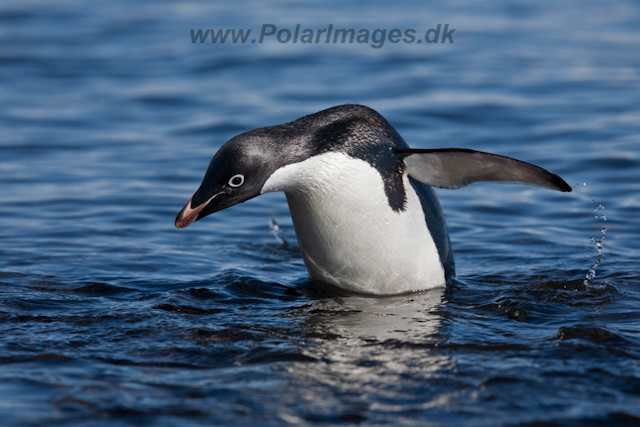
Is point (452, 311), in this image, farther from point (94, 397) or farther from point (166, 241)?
point (166, 241)

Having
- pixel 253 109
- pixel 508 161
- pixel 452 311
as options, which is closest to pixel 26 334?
pixel 452 311

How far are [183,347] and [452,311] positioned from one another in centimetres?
177

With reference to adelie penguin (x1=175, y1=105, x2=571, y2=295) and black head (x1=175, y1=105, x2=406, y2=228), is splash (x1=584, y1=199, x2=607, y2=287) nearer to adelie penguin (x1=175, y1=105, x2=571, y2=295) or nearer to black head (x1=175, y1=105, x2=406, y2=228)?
adelie penguin (x1=175, y1=105, x2=571, y2=295)

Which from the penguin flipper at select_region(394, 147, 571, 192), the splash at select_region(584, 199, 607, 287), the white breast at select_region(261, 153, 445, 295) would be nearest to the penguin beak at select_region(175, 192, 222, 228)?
the white breast at select_region(261, 153, 445, 295)

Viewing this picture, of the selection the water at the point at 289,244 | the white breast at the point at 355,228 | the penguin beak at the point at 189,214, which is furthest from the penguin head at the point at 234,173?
the water at the point at 289,244

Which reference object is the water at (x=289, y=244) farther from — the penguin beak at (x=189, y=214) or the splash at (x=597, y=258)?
the penguin beak at (x=189, y=214)

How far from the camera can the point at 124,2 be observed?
19891mm

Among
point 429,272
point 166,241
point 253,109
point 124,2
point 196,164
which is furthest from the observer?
point 124,2

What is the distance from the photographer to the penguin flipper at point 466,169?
523cm

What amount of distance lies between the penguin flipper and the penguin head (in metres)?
0.93

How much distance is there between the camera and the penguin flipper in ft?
17.2

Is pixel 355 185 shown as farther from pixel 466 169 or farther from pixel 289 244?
pixel 289 244

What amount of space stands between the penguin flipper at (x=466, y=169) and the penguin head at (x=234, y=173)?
930 mm

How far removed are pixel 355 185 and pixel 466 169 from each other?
2.45 feet
